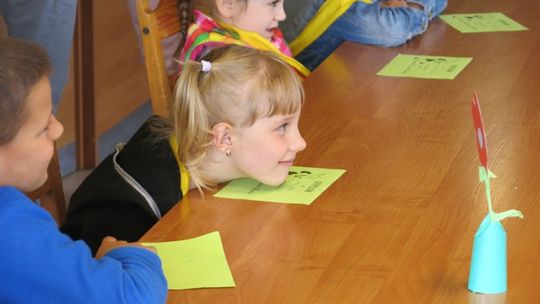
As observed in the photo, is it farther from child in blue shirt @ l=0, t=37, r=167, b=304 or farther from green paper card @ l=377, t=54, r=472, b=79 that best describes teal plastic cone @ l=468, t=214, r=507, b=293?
green paper card @ l=377, t=54, r=472, b=79

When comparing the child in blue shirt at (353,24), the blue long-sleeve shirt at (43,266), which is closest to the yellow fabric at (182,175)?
the blue long-sleeve shirt at (43,266)

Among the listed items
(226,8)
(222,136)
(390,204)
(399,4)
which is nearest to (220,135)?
(222,136)

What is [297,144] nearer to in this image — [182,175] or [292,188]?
[292,188]

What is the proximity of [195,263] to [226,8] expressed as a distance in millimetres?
1176

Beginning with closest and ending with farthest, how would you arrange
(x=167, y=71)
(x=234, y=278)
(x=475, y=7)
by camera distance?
(x=234, y=278), (x=167, y=71), (x=475, y=7)

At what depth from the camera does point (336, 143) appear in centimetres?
204

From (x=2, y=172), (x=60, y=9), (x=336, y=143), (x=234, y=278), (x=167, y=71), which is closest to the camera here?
(x=2, y=172)

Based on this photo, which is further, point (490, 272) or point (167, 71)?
point (167, 71)

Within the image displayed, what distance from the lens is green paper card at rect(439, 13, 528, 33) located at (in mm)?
2852

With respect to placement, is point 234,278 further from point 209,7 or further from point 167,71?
point 209,7

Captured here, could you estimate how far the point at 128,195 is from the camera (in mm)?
1927

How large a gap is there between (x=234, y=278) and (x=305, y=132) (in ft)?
2.21

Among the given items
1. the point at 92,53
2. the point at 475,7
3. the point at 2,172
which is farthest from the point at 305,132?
the point at 92,53

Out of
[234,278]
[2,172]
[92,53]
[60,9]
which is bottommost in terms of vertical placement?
[92,53]
